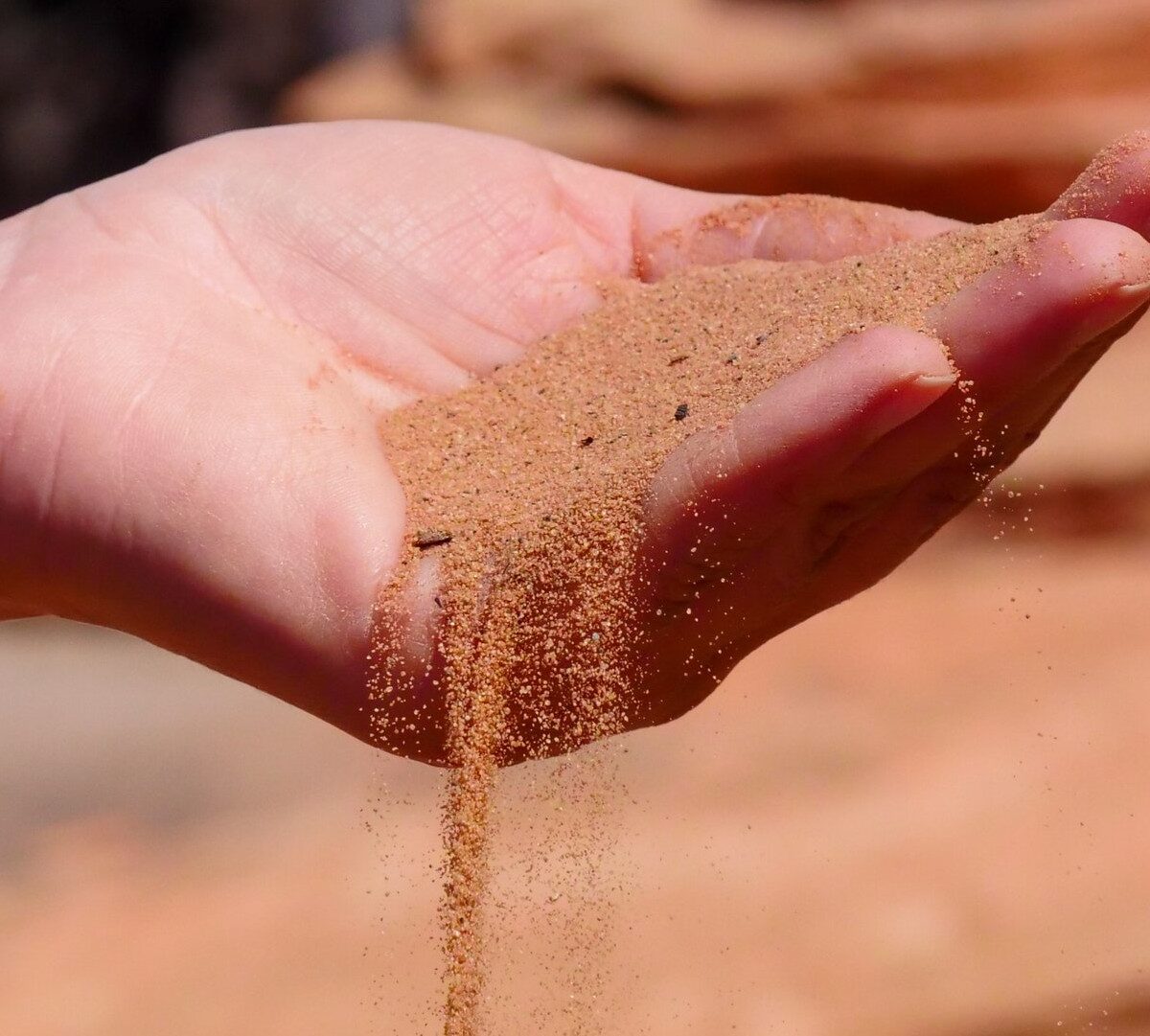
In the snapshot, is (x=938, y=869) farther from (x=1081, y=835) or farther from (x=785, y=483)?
(x=785, y=483)

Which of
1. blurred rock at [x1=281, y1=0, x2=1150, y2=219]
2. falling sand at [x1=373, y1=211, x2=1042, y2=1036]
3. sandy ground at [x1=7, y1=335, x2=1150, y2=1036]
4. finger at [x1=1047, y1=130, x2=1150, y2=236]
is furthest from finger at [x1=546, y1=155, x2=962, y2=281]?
blurred rock at [x1=281, y1=0, x2=1150, y2=219]

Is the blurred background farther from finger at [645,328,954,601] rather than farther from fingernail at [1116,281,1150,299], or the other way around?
fingernail at [1116,281,1150,299]

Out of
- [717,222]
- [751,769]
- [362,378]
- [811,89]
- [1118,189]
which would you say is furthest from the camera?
[811,89]

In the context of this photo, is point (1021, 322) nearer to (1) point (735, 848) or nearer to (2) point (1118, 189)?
(2) point (1118, 189)

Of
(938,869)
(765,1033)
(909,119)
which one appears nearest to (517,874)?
(765,1033)

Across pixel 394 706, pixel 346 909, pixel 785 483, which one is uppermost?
pixel 785 483

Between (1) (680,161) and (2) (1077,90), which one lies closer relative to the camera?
(2) (1077,90)

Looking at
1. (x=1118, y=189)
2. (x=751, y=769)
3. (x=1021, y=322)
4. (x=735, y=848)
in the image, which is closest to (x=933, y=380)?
(x=1021, y=322)
